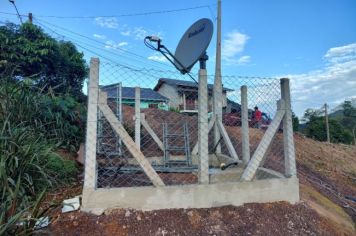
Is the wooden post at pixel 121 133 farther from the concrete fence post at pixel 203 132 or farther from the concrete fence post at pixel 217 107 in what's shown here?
the concrete fence post at pixel 217 107

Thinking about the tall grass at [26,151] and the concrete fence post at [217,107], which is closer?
the tall grass at [26,151]

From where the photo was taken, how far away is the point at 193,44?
470cm

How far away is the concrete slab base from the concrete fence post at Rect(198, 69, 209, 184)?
162 millimetres

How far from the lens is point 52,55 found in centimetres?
953

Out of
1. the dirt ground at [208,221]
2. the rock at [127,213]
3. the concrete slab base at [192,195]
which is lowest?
the dirt ground at [208,221]

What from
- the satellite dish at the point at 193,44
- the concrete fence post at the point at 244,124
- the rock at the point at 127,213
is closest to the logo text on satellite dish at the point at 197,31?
the satellite dish at the point at 193,44

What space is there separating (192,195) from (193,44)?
8.73 ft

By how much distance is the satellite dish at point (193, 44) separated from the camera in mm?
4367

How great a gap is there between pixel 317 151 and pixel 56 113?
950 centimetres

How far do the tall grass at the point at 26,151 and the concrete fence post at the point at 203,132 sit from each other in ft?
5.73

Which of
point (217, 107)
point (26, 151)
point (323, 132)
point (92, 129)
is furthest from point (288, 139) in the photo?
point (323, 132)

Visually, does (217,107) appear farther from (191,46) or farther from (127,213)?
(127,213)

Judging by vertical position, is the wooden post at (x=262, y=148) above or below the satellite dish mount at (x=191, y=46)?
below

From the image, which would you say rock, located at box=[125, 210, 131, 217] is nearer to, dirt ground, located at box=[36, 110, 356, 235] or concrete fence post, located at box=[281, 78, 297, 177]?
dirt ground, located at box=[36, 110, 356, 235]
